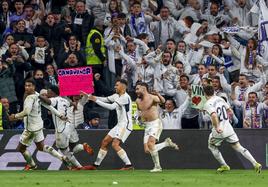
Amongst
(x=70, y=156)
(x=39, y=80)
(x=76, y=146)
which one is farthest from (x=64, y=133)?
(x=39, y=80)

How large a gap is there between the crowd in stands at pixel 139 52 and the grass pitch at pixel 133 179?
3.27 metres

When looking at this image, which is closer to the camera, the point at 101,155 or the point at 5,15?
the point at 101,155

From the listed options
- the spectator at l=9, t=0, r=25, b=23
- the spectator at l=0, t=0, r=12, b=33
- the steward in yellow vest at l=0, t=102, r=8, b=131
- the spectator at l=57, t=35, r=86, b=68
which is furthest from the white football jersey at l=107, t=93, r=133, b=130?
the spectator at l=0, t=0, r=12, b=33

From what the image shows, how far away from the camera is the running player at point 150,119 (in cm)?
2775

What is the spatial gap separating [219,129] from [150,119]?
7.11 ft

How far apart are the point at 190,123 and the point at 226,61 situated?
279 cm

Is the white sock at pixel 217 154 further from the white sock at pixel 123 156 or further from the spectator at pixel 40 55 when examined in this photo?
the spectator at pixel 40 55

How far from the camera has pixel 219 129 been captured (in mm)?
26438

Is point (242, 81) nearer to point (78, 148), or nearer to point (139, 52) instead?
point (139, 52)

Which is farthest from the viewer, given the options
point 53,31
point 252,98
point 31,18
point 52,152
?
point 31,18

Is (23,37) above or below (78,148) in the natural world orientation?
above

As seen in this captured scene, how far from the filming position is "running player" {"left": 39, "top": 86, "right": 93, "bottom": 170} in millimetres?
28953

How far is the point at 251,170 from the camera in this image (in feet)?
94.2

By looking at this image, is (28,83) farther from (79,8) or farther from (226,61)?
(226,61)
